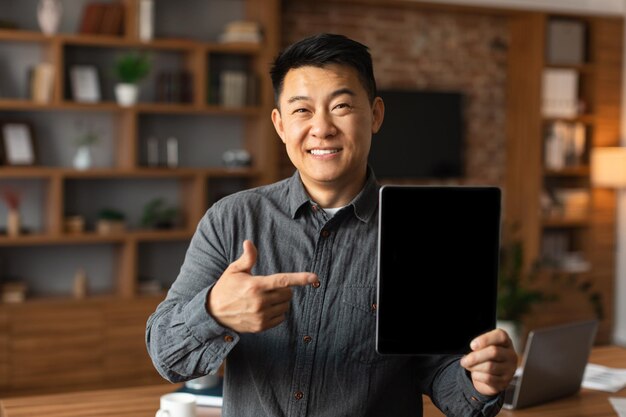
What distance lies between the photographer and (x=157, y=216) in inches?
209

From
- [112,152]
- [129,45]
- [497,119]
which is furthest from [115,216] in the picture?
[497,119]

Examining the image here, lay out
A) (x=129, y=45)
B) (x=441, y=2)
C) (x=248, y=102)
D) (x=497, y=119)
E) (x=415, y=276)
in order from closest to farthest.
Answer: (x=415, y=276)
(x=129, y=45)
(x=248, y=102)
(x=441, y=2)
(x=497, y=119)

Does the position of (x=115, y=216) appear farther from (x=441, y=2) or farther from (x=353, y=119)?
(x=353, y=119)

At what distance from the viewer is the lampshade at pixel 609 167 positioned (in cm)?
629

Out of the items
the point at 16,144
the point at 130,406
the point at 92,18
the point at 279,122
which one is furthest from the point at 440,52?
the point at 279,122

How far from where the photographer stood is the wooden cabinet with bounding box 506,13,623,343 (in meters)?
6.41

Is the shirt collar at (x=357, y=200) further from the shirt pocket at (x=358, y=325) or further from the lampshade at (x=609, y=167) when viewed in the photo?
the lampshade at (x=609, y=167)

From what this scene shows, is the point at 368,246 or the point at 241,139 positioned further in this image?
the point at 241,139

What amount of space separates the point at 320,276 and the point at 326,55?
1.48 ft

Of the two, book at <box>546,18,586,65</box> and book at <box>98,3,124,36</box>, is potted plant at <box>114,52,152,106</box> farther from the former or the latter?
book at <box>546,18,586,65</box>

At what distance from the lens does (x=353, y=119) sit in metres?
1.65

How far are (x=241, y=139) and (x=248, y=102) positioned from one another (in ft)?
1.16

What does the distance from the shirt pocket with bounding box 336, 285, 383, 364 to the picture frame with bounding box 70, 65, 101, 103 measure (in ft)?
12.4

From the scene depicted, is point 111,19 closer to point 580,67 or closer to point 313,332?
point 580,67
